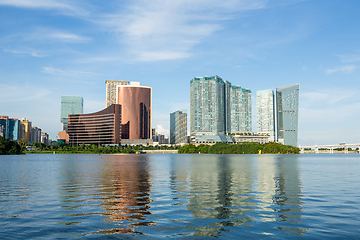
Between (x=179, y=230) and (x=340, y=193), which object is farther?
(x=340, y=193)

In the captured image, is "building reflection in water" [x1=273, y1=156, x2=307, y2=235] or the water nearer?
the water

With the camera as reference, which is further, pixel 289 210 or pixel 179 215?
pixel 289 210

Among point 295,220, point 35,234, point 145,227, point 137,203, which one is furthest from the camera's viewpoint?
point 137,203

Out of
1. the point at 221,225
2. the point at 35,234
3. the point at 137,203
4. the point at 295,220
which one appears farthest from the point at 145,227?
the point at 295,220

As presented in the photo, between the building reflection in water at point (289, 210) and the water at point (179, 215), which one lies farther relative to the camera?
the building reflection in water at point (289, 210)

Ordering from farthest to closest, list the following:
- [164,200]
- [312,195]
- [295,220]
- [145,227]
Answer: [312,195] → [164,200] → [295,220] → [145,227]

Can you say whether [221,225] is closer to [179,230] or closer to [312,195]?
[179,230]

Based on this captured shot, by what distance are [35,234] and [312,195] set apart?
3069cm

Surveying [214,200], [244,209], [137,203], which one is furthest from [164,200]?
[244,209]

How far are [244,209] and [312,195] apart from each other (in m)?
13.9

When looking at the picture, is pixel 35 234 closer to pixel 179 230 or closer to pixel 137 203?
pixel 179 230

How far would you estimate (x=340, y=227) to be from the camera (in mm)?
20531

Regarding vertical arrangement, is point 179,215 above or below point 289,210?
above

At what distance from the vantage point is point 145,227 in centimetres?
2016
